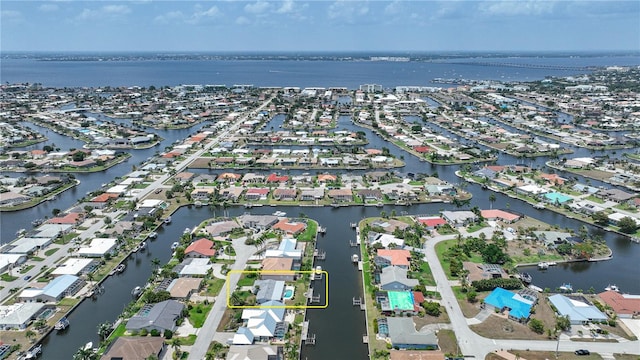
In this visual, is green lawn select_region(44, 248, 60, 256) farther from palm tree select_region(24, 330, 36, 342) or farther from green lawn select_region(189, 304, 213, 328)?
green lawn select_region(189, 304, 213, 328)

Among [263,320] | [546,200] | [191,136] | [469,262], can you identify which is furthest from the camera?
[191,136]

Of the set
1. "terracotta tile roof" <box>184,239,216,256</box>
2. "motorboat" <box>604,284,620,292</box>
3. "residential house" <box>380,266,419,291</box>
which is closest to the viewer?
"residential house" <box>380,266,419,291</box>

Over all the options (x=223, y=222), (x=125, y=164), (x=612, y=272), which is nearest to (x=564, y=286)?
(x=612, y=272)

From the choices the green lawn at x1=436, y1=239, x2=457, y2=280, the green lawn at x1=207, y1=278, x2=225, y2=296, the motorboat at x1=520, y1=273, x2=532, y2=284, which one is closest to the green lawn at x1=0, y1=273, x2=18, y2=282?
the green lawn at x1=207, y1=278, x2=225, y2=296

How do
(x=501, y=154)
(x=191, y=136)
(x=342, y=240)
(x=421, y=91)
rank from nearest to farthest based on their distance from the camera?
(x=342, y=240), (x=501, y=154), (x=191, y=136), (x=421, y=91)

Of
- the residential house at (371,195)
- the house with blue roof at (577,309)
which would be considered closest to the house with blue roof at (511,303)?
the house with blue roof at (577,309)

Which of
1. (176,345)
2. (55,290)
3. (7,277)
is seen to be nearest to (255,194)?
(55,290)

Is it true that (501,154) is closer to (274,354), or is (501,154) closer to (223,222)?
(223,222)
